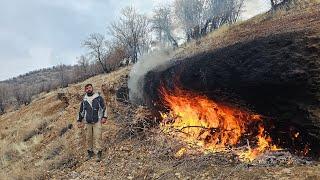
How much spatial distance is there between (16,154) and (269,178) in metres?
9.44

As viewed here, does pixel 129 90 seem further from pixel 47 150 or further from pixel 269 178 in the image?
pixel 269 178

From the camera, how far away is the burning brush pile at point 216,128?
8.41m

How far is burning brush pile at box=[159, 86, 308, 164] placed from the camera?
841cm

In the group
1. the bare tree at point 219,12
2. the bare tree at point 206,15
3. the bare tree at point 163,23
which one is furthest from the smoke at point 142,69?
the bare tree at point 163,23

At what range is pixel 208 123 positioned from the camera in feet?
32.3

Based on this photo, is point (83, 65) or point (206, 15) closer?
point (206, 15)

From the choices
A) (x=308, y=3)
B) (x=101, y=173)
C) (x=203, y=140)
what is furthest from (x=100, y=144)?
(x=308, y=3)

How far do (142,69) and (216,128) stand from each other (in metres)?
4.35

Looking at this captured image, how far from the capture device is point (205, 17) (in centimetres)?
2920

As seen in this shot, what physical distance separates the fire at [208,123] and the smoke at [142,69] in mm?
1581

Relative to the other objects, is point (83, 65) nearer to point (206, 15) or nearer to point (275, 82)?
point (206, 15)

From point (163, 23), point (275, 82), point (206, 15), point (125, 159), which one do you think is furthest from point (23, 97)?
point (275, 82)

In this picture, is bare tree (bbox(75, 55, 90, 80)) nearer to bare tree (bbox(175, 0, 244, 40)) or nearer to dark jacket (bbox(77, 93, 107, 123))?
bare tree (bbox(175, 0, 244, 40))

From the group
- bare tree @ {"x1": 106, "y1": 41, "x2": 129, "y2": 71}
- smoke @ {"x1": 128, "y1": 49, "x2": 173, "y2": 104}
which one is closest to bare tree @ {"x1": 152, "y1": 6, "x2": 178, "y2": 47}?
bare tree @ {"x1": 106, "y1": 41, "x2": 129, "y2": 71}
